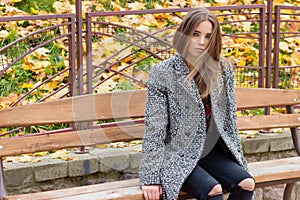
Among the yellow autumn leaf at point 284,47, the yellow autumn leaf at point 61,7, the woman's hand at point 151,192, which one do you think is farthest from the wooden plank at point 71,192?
the yellow autumn leaf at point 284,47

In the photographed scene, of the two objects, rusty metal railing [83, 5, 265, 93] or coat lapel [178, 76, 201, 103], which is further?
rusty metal railing [83, 5, 265, 93]

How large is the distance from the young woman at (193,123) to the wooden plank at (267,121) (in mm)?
579

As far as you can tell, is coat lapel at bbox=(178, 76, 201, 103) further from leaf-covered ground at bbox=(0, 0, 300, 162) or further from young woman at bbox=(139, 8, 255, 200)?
leaf-covered ground at bbox=(0, 0, 300, 162)

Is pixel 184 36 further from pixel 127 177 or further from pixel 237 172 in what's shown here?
pixel 127 177

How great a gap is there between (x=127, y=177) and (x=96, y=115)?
0.67 m

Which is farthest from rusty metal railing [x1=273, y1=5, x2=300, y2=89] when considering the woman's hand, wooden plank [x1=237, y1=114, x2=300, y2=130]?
the woman's hand

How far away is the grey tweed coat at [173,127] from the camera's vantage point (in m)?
3.84

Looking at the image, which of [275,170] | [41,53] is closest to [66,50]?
[41,53]

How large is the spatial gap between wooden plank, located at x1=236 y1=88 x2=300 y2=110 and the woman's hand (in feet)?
3.53

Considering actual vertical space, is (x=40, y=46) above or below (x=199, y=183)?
above

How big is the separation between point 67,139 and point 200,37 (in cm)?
96

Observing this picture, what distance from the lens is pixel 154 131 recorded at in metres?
3.87

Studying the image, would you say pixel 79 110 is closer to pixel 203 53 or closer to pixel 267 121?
pixel 203 53

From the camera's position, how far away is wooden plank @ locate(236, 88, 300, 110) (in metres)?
4.69
